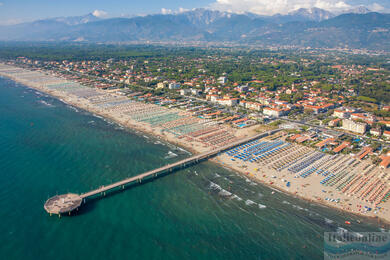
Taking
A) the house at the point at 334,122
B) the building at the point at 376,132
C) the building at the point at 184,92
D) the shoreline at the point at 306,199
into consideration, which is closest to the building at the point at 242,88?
the building at the point at 184,92

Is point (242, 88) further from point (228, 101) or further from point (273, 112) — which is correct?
point (273, 112)

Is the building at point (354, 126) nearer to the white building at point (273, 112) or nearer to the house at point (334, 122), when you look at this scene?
the house at point (334, 122)

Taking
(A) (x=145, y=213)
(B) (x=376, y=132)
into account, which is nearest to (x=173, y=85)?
(B) (x=376, y=132)

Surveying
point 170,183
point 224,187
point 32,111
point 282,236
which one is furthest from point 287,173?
point 32,111

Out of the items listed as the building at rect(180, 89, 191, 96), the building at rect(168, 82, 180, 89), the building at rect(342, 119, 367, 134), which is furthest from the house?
the building at rect(168, 82, 180, 89)

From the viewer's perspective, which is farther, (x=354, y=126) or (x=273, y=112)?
(x=273, y=112)

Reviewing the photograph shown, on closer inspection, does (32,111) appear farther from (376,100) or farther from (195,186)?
(376,100)

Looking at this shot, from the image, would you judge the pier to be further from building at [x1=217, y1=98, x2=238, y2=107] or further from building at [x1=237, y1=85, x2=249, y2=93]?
building at [x1=237, y1=85, x2=249, y2=93]
